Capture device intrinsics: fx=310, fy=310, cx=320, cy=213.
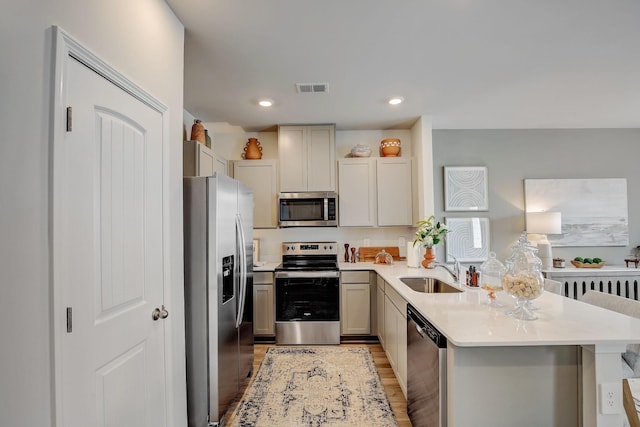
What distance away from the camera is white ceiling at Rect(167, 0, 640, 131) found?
185 centimetres

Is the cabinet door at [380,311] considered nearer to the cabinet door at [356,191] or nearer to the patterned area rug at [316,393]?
the patterned area rug at [316,393]

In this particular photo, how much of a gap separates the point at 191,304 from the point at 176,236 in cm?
52

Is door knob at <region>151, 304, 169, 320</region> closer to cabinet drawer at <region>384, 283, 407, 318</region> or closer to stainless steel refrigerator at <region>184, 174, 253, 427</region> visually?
stainless steel refrigerator at <region>184, 174, 253, 427</region>

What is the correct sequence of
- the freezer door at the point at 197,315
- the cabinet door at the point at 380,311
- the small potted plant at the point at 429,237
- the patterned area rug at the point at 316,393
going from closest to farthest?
the freezer door at the point at 197,315, the patterned area rug at the point at 316,393, the cabinet door at the point at 380,311, the small potted plant at the point at 429,237

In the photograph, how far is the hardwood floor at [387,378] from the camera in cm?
227

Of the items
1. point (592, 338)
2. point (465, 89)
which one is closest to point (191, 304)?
point (592, 338)

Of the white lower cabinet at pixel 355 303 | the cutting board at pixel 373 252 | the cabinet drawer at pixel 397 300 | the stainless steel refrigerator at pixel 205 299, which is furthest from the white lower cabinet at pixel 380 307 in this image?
the stainless steel refrigerator at pixel 205 299

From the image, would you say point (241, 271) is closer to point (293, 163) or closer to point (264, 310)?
point (264, 310)

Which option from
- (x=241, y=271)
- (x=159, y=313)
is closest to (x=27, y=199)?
(x=159, y=313)

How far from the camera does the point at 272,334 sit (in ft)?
12.0

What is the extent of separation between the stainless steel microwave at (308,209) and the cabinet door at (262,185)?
15 cm

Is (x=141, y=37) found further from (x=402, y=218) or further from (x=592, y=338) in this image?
(x=402, y=218)

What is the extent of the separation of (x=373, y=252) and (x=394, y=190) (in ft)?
2.91

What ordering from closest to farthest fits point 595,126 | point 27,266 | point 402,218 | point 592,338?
point 27,266 < point 592,338 < point 402,218 < point 595,126
